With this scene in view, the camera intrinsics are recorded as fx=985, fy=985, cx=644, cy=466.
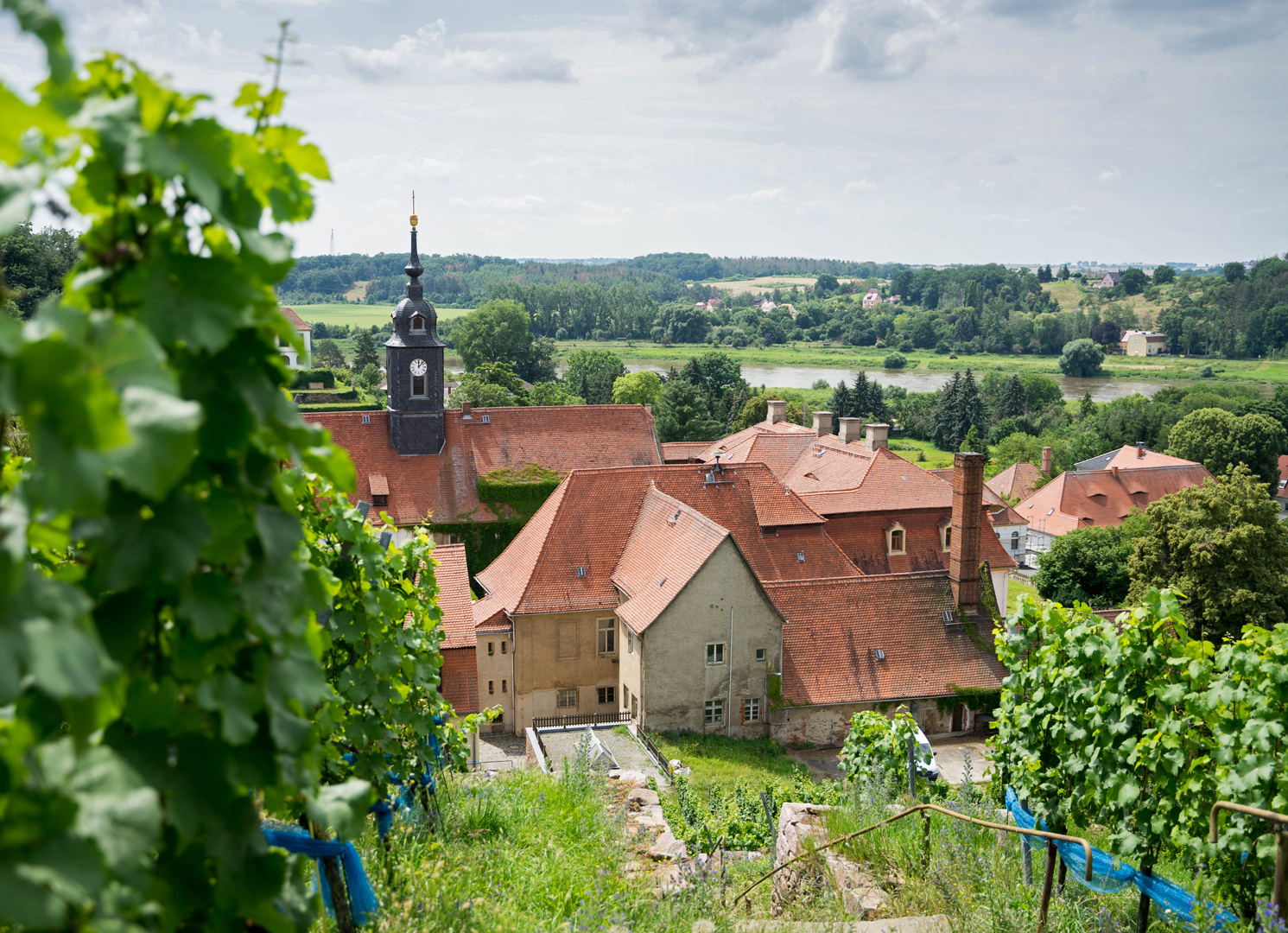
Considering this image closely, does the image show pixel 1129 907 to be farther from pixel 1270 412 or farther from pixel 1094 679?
pixel 1270 412

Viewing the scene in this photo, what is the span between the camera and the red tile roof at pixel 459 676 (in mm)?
25734

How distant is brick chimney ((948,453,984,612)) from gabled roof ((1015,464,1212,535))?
30841mm

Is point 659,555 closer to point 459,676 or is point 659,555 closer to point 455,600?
point 455,600

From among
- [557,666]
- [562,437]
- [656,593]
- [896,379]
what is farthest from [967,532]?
[896,379]

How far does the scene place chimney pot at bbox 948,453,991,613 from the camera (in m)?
29.7

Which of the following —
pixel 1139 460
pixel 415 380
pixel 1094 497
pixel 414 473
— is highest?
pixel 415 380

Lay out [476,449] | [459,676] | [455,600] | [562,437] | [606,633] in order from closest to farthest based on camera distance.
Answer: [459,676] → [455,600] → [606,633] → [476,449] → [562,437]

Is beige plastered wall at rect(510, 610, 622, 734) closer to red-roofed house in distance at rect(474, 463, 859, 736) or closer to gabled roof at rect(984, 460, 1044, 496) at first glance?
red-roofed house in distance at rect(474, 463, 859, 736)

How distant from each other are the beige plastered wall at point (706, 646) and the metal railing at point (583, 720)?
1.25m

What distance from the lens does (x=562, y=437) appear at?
134 feet

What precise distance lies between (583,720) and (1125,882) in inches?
814

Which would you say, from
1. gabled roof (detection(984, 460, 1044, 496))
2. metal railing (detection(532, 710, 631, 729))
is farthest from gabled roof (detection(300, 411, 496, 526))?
gabled roof (detection(984, 460, 1044, 496))

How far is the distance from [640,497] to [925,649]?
975 centimetres

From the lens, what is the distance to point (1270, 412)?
8412 centimetres
